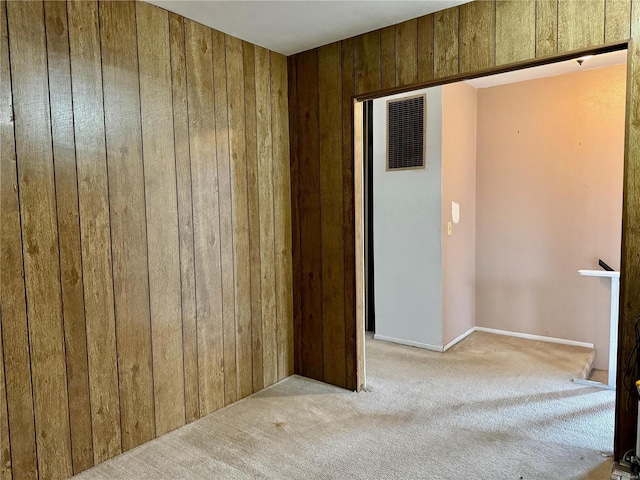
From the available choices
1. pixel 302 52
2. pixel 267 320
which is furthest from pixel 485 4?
pixel 267 320

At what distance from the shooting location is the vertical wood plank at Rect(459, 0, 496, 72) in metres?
2.41

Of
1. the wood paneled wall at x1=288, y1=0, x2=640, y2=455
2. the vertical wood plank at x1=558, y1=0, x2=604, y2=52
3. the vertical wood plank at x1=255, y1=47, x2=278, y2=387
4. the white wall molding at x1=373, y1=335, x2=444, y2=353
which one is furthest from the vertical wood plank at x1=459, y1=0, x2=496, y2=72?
the white wall molding at x1=373, y1=335, x2=444, y2=353

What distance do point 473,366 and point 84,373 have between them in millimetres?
2804

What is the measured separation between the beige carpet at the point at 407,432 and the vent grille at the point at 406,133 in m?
1.80

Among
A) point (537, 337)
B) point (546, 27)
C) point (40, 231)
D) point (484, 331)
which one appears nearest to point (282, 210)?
point (40, 231)

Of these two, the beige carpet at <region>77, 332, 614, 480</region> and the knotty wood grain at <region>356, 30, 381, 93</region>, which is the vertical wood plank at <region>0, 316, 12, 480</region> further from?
the knotty wood grain at <region>356, 30, 381, 93</region>

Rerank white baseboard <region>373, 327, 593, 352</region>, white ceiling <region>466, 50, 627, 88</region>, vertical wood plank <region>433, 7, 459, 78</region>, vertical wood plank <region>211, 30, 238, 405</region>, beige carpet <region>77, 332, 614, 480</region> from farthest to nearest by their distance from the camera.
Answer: white baseboard <region>373, 327, 593, 352</region> → white ceiling <region>466, 50, 627, 88</region> → vertical wood plank <region>211, 30, 238, 405</region> → vertical wood plank <region>433, 7, 459, 78</region> → beige carpet <region>77, 332, 614, 480</region>

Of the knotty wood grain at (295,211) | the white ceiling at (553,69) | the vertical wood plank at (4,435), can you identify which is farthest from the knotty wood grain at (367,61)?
the vertical wood plank at (4,435)

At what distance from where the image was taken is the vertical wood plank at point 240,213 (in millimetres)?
2895

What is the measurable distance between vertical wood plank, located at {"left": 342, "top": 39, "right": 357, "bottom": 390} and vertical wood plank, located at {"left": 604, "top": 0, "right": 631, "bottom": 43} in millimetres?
1428

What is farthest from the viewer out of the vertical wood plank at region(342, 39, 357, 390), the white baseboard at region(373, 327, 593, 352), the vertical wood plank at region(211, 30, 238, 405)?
the white baseboard at region(373, 327, 593, 352)

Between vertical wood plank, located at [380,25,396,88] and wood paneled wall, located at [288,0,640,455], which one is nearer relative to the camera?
wood paneled wall, located at [288,0,640,455]

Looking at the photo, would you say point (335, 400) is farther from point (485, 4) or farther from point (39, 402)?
point (485, 4)

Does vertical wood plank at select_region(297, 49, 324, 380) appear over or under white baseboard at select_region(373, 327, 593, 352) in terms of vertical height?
over
